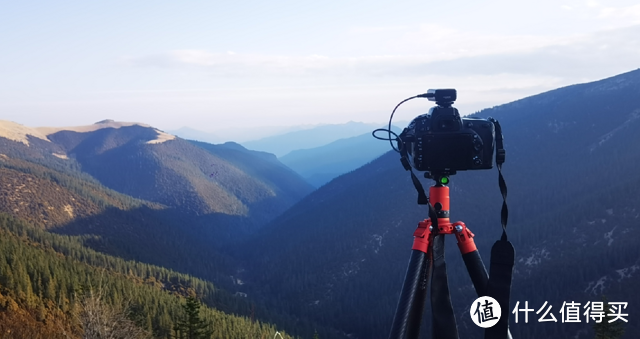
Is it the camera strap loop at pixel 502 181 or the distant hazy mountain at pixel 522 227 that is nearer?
the camera strap loop at pixel 502 181

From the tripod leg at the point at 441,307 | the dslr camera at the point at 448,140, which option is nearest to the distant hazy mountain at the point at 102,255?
the tripod leg at the point at 441,307

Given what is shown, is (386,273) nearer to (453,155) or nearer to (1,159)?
(453,155)

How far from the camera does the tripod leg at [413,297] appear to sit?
4.54 meters

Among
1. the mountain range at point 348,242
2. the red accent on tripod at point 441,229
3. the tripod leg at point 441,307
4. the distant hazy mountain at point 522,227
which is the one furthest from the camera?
the distant hazy mountain at point 522,227

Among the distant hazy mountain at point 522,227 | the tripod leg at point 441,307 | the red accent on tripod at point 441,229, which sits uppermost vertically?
the red accent on tripod at point 441,229

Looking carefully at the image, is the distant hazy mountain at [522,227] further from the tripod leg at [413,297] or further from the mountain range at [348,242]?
the tripod leg at [413,297]

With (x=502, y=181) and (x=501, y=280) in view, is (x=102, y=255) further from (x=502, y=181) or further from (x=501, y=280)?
(x=502, y=181)

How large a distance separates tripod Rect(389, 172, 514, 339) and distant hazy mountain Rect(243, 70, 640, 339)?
74.2 meters

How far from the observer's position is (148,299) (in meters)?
59.1

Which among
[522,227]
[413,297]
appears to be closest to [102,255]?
[413,297]

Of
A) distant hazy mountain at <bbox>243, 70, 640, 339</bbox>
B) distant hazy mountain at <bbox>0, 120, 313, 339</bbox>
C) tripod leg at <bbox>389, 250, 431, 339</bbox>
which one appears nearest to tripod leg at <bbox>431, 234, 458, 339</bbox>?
tripod leg at <bbox>389, 250, 431, 339</bbox>

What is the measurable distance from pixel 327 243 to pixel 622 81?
126584 millimetres

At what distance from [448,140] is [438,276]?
5.30 feet

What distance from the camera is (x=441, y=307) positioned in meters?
4.81
